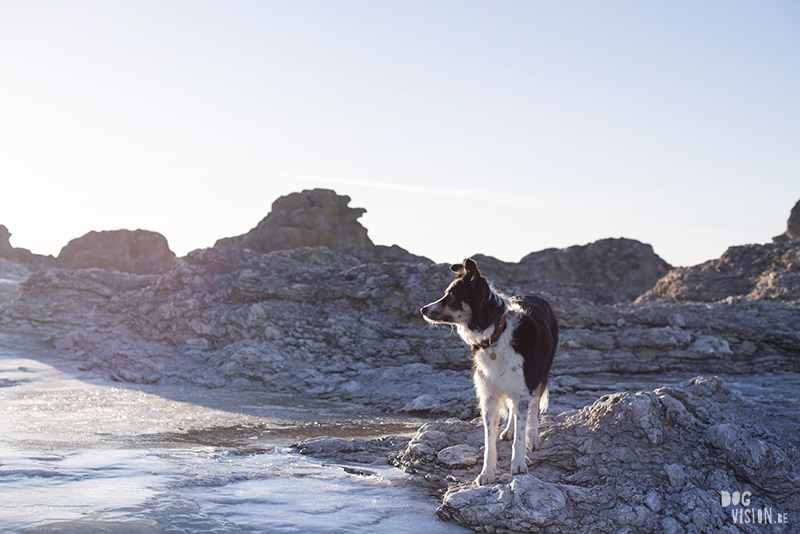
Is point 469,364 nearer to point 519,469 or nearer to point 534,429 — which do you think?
point 534,429

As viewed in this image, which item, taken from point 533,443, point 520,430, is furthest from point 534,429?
point 520,430

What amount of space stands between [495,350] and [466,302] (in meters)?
0.45

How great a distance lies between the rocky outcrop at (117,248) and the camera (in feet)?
→ 131

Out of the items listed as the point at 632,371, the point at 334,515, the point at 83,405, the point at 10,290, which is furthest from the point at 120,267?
the point at 334,515

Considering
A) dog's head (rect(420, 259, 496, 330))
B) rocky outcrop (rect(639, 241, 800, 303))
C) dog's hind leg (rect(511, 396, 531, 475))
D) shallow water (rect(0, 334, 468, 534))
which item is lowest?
shallow water (rect(0, 334, 468, 534))

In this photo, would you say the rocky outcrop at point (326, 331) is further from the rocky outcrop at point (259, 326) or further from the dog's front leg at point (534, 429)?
the dog's front leg at point (534, 429)

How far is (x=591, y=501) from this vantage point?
4066mm

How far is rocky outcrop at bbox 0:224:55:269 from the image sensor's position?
42062mm

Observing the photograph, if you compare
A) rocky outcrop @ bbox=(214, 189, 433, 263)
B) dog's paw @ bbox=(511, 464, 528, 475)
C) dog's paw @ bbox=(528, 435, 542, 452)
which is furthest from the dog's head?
rocky outcrop @ bbox=(214, 189, 433, 263)

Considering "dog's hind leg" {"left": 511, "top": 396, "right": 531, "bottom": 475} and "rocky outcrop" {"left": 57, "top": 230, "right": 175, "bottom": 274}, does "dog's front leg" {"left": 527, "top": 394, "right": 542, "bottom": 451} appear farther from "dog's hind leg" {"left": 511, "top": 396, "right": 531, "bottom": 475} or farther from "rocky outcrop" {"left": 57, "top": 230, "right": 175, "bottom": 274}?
"rocky outcrop" {"left": 57, "top": 230, "right": 175, "bottom": 274}

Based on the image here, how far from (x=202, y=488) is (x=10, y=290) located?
17.0 m

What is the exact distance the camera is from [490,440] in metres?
4.48

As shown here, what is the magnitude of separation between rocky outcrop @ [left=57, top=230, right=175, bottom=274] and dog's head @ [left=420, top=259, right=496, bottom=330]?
129ft

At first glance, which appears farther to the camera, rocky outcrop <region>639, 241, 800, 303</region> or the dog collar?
rocky outcrop <region>639, 241, 800, 303</region>
